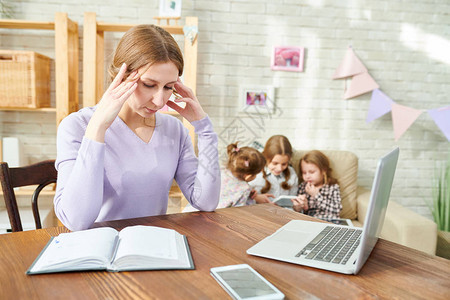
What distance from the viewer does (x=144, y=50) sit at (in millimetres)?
1271

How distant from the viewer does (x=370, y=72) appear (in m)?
3.12

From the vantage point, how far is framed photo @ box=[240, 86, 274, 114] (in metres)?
3.00

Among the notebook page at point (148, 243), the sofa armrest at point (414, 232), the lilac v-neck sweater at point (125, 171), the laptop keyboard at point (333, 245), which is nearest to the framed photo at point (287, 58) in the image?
the sofa armrest at point (414, 232)

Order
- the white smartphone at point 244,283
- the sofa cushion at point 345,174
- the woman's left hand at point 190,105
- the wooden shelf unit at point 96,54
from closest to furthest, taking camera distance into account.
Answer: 1. the white smartphone at point 244,283
2. the woman's left hand at point 190,105
3. the wooden shelf unit at point 96,54
4. the sofa cushion at point 345,174

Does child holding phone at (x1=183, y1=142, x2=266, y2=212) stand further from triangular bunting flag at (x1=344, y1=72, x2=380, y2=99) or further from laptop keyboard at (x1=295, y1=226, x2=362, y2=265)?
triangular bunting flag at (x1=344, y1=72, x2=380, y2=99)

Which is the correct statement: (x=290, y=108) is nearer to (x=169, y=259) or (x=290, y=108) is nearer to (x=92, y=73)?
(x=92, y=73)

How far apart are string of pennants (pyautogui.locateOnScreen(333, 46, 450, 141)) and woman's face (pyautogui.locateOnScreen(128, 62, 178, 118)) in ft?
6.80

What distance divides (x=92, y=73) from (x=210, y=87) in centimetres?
86

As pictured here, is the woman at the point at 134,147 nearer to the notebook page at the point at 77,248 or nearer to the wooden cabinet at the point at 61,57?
the notebook page at the point at 77,248

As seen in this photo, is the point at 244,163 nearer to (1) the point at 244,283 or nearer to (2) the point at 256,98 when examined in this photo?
(2) the point at 256,98

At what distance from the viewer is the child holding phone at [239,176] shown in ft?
7.32

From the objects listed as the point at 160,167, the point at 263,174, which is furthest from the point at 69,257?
the point at 263,174

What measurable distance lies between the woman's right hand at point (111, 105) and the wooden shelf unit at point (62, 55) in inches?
56.6

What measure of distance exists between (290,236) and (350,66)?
2267 mm
